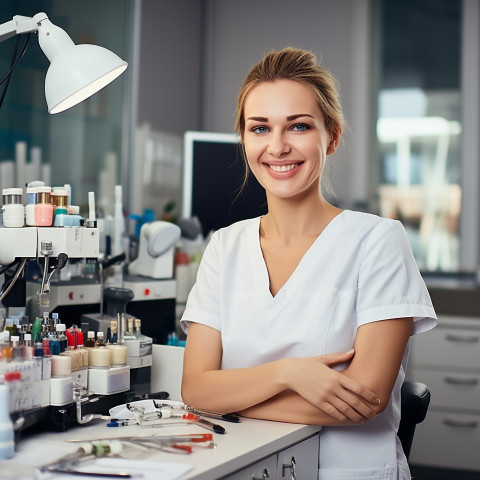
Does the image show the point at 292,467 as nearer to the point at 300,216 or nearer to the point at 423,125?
the point at 300,216

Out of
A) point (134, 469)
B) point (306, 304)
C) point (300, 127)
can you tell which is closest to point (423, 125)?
point (300, 127)

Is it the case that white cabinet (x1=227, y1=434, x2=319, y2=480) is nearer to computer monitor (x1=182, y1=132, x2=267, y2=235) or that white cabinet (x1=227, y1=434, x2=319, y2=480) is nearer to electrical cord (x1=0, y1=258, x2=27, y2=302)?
electrical cord (x1=0, y1=258, x2=27, y2=302)

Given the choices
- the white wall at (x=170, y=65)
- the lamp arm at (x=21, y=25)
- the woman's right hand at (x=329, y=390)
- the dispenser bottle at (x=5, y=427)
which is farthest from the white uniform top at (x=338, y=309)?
the white wall at (x=170, y=65)

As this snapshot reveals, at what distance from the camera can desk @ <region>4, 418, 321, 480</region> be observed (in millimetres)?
1175

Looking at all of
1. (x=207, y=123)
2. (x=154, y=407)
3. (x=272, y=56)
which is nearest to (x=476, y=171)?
(x=207, y=123)

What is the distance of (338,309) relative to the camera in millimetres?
1486

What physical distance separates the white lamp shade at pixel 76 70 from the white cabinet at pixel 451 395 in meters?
2.20

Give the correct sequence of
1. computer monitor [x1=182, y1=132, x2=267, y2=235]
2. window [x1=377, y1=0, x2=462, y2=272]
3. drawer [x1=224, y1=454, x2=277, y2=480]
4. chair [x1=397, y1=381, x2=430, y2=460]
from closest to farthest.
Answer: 1. drawer [x1=224, y1=454, x2=277, y2=480]
2. chair [x1=397, y1=381, x2=430, y2=460]
3. computer monitor [x1=182, y1=132, x2=267, y2=235]
4. window [x1=377, y1=0, x2=462, y2=272]

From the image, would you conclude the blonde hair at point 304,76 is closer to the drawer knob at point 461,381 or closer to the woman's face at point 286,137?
the woman's face at point 286,137

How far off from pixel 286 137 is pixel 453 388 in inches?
82.9

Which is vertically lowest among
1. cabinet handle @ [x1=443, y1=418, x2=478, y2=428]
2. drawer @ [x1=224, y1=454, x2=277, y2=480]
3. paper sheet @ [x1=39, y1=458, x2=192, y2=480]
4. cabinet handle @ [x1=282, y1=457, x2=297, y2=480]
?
cabinet handle @ [x1=443, y1=418, x2=478, y2=428]

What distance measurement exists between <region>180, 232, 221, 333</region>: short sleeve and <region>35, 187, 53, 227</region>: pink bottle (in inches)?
13.3

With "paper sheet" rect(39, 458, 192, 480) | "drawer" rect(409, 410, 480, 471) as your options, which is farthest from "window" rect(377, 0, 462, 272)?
"paper sheet" rect(39, 458, 192, 480)

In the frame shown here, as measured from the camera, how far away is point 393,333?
1.42 m
